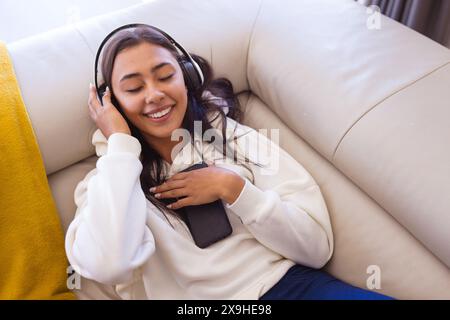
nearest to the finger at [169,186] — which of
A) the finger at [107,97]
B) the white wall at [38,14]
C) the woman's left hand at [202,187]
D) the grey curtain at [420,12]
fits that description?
the woman's left hand at [202,187]

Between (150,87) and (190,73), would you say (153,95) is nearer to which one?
(150,87)

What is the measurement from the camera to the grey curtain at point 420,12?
1565 millimetres

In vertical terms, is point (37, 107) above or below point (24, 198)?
above

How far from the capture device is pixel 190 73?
1.07 m

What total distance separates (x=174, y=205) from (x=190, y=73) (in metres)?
0.33

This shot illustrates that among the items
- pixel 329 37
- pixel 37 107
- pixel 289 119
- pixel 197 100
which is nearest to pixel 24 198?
pixel 37 107

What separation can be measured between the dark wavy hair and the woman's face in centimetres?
2

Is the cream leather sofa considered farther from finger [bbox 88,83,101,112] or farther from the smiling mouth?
the smiling mouth

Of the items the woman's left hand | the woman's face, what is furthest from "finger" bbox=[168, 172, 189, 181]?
the woman's face

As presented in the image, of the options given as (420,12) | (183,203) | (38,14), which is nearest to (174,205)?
(183,203)

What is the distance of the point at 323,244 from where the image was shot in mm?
1005

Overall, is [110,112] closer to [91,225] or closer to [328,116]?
[91,225]

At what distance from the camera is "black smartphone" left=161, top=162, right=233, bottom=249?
0.97m

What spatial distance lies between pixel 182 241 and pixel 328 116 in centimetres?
46
